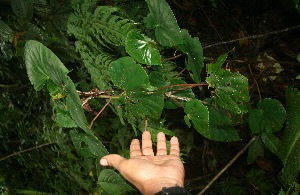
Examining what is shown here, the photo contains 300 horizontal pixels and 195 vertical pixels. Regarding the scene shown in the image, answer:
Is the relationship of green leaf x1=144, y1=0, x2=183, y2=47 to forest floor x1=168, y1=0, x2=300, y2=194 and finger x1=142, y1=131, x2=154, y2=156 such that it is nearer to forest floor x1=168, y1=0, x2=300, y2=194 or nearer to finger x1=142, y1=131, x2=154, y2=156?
finger x1=142, y1=131, x2=154, y2=156

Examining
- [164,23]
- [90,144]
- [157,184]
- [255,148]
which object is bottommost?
[255,148]

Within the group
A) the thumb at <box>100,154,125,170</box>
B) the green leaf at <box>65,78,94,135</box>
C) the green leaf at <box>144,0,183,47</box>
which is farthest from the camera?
the thumb at <box>100,154,125,170</box>

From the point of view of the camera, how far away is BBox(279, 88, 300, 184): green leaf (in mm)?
1217

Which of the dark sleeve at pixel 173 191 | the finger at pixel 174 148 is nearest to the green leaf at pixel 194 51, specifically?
the finger at pixel 174 148

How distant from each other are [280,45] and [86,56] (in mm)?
1202

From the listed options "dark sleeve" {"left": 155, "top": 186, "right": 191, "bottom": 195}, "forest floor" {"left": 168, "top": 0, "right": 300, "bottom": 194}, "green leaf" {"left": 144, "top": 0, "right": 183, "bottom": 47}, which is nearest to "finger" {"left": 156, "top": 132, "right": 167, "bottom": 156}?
"dark sleeve" {"left": 155, "top": 186, "right": 191, "bottom": 195}

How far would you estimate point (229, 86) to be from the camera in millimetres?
1122

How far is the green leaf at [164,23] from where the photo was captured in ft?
3.52

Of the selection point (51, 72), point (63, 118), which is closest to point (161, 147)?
point (63, 118)

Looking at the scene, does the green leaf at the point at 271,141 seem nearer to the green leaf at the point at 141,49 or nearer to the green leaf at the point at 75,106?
the green leaf at the point at 141,49

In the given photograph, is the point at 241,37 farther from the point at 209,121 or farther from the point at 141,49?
the point at 141,49

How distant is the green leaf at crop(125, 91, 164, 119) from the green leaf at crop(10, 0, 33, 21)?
0.57 m

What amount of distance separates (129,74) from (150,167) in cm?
33

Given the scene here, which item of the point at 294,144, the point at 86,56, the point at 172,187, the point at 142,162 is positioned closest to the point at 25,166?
the point at 86,56
